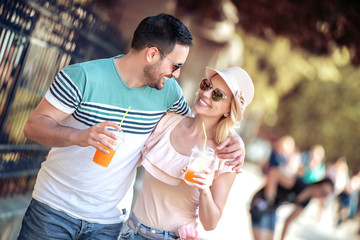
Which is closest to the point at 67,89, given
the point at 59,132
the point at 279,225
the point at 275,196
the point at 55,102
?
the point at 55,102

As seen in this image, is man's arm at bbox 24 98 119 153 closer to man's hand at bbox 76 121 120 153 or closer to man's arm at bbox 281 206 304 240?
man's hand at bbox 76 121 120 153

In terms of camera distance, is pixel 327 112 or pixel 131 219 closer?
pixel 131 219

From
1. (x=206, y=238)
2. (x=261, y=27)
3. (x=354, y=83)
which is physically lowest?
(x=206, y=238)

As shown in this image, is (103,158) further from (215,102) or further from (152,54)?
(215,102)

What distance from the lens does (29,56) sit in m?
4.55

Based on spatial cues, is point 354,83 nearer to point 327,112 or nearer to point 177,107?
point 327,112

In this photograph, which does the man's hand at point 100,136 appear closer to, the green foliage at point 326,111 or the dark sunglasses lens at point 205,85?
the dark sunglasses lens at point 205,85

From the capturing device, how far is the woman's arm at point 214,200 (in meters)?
2.79

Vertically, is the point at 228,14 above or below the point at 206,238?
above

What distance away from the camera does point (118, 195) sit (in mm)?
3027

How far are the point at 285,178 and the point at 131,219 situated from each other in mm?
4405

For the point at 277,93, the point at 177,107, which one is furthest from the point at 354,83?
the point at 177,107

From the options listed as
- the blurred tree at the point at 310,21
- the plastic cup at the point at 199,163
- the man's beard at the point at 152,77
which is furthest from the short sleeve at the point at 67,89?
the blurred tree at the point at 310,21

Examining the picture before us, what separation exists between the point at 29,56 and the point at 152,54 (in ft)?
6.75
